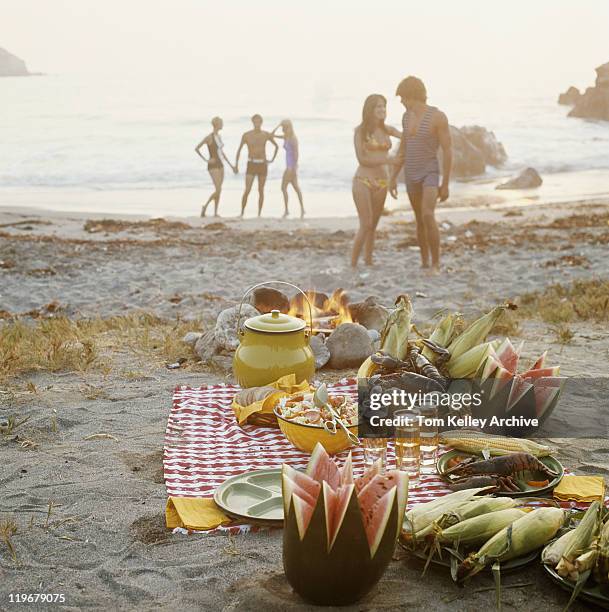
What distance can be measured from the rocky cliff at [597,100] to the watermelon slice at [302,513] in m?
45.7

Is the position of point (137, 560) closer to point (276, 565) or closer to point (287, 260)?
point (276, 565)

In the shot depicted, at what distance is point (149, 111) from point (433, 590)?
47.9 metres

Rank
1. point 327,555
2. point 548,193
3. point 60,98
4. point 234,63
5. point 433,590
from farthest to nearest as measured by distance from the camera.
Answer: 1. point 234,63
2. point 60,98
3. point 548,193
4. point 433,590
5. point 327,555

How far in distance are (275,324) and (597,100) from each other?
1785 inches

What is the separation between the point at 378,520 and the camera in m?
2.72

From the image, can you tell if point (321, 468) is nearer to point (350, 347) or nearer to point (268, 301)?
point (350, 347)

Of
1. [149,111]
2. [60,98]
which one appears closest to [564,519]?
[149,111]

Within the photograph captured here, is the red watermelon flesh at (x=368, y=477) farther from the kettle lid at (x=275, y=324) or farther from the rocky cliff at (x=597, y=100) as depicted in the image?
the rocky cliff at (x=597, y=100)

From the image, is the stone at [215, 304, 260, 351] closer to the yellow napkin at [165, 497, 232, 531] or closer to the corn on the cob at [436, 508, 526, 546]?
the yellow napkin at [165, 497, 232, 531]

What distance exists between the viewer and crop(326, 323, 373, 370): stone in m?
5.75

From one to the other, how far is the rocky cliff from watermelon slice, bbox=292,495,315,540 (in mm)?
45727

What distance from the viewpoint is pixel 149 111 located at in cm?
4791

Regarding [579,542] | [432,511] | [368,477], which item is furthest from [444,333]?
[579,542]

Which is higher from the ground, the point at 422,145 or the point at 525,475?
the point at 422,145
